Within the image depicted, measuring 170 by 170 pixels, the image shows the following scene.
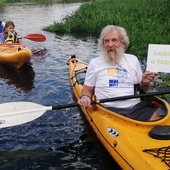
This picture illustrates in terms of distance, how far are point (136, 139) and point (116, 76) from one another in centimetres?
88

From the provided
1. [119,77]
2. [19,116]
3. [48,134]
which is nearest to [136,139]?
[119,77]

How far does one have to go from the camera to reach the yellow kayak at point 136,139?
275 cm

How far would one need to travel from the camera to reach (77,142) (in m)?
4.24

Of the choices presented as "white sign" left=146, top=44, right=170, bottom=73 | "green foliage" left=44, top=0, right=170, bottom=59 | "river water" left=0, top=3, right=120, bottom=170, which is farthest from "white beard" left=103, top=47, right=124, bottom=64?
"green foliage" left=44, top=0, right=170, bottom=59

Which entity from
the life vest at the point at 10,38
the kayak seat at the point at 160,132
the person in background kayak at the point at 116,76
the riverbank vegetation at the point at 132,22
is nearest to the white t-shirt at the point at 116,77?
the person in background kayak at the point at 116,76

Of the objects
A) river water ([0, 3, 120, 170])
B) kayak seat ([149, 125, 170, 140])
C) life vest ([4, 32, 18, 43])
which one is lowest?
river water ([0, 3, 120, 170])

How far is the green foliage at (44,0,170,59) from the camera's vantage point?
8336 millimetres

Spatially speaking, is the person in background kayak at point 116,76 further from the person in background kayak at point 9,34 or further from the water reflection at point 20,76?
the person in background kayak at point 9,34

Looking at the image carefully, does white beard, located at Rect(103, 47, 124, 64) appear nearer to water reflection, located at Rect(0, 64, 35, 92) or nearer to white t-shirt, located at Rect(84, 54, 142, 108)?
white t-shirt, located at Rect(84, 54, 142, 108)

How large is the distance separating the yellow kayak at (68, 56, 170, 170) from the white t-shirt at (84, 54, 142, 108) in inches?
9.1

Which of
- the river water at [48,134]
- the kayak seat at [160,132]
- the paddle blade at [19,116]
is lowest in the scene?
the river water at [48,134]

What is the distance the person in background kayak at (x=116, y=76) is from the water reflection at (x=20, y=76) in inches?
116

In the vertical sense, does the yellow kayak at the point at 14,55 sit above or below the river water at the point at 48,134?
above

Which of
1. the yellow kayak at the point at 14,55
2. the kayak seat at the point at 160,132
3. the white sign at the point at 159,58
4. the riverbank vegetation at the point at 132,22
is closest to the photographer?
the kayak seat at the point at 160,132
